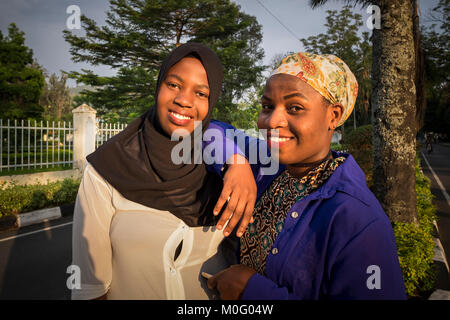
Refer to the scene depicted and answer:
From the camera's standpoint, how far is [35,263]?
3965 millimetres

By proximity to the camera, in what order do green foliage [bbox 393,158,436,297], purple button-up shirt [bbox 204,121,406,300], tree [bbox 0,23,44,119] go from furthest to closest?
tree [bbox 0,23,44,119] < green foliage [bbox 393,158,436,297] < purple button-up shirt [bbox 204,121,406,300]

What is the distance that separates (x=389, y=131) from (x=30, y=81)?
53.4 feet

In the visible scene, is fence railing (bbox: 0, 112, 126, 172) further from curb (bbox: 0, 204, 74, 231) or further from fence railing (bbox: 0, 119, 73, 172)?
curb (bbox: 0, 204, 74, 231)

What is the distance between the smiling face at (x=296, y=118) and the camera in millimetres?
1105

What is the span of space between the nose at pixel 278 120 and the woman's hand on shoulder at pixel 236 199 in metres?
0.23

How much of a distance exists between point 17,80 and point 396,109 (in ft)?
55.4

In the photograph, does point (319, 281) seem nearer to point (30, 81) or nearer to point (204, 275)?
point (204, 275)

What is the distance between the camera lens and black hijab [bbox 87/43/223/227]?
1.31m

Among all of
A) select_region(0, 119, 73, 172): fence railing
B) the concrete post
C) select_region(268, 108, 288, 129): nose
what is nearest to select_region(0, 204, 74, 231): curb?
select_region(0, 119, 73, 172): fence railing

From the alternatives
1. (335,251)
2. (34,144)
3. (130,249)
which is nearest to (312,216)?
(335,251)

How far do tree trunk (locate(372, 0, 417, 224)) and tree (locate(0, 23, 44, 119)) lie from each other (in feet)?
50.9

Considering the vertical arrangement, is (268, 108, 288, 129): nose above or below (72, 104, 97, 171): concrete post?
below

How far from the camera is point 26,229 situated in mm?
5484

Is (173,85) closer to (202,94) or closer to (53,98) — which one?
(202,94)
